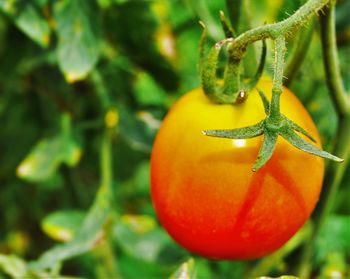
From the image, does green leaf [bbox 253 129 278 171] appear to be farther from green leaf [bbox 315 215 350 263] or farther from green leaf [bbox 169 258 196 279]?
green leaf [bbox 315 215 350 263]

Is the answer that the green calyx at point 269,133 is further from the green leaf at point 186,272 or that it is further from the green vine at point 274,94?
the green leaf at point 186,272

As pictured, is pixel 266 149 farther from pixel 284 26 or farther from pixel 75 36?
pixel 75 36

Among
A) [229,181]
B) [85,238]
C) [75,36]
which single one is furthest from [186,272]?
[75,36]

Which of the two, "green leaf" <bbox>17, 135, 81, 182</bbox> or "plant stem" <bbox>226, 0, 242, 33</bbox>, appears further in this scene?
"green leaf" <bbox>17, 135, 81, 182</bbox>

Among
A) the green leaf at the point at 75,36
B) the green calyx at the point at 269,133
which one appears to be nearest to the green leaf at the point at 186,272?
the green calyx at the point at 269,133

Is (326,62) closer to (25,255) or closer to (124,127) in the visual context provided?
(124,127)

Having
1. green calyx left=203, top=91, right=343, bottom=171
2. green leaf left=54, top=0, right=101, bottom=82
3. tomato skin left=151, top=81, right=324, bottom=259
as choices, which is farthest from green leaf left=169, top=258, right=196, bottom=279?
green leaf left=54, top=0, right=101, bottom=82
